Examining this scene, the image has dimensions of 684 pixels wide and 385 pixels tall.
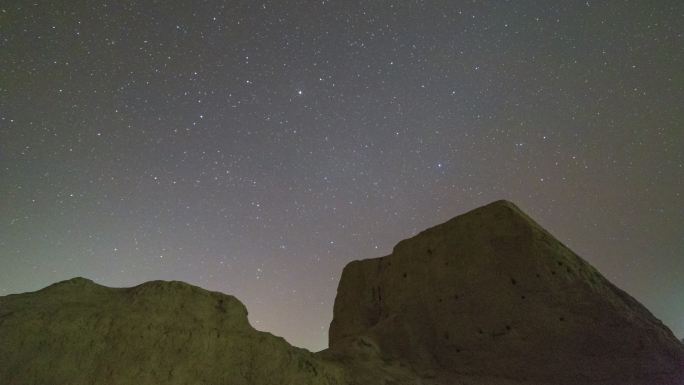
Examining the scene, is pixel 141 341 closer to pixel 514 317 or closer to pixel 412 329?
pixel 412 329

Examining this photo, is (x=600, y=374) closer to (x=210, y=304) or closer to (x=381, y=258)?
(x=381, y=258)

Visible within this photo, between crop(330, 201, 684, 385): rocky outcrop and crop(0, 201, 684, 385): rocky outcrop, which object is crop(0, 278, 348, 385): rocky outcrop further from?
crop(330, 201, 684, 385): rocky outcrop

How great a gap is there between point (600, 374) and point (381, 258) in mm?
5753

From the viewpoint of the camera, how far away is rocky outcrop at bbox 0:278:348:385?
19.0 feet

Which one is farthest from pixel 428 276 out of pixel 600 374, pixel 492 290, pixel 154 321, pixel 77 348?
pixel 77 348

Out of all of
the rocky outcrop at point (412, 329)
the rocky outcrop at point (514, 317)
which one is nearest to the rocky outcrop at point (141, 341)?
the rocky outcrop at point (412, 329)

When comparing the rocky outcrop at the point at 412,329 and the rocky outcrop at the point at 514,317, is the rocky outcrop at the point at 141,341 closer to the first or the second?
the rocky outcrop at the point at 412,329

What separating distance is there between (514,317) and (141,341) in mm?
7299

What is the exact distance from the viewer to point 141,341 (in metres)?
6.37

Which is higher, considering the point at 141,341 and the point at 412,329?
the point at 141,341

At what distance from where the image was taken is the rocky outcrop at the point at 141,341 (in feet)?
19.0

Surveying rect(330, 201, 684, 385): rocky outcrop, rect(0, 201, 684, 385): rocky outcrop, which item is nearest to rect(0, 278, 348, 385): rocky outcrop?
rect(0, 201, 684, 385): rocky outcrop

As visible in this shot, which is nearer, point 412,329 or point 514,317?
point 514,317

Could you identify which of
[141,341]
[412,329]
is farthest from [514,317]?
[141,341]
